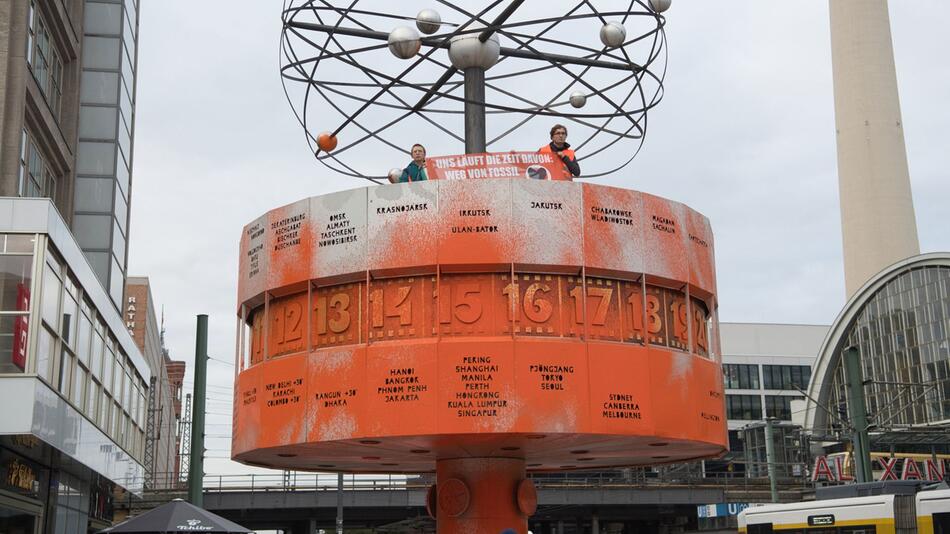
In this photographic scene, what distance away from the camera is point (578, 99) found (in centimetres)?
2414

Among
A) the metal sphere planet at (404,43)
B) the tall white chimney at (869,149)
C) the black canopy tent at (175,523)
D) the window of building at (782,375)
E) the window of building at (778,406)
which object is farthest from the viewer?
the window of building at (782,375)

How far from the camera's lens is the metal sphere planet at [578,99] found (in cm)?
2411

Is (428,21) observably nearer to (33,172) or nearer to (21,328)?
(21,328)

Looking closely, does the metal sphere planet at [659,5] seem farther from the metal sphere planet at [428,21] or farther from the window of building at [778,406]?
the window of building at [778,406]

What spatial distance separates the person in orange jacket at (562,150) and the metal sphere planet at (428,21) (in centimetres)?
286

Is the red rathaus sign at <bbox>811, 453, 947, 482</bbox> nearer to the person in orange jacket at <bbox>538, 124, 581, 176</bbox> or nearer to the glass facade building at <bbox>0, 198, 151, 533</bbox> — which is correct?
the glass facade building at <bbox>0, 198, 151, 533</bbox>

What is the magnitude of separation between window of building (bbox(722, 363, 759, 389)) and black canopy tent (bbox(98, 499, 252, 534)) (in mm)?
104075

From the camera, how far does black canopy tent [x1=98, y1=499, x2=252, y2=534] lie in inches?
820

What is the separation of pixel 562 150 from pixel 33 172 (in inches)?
1109

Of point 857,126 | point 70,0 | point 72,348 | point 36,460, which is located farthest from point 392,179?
point 857,126

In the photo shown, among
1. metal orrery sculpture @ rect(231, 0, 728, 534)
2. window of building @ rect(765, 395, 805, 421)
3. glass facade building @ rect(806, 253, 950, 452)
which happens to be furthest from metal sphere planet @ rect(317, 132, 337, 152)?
window of building @ rect(765, 395, 805, 421)

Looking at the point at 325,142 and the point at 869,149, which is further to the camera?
the point at 869,149

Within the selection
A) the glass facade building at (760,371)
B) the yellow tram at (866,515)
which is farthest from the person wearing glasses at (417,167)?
the glass facade building at (760,371)

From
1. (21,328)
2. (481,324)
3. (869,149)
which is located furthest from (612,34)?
(869,149)
